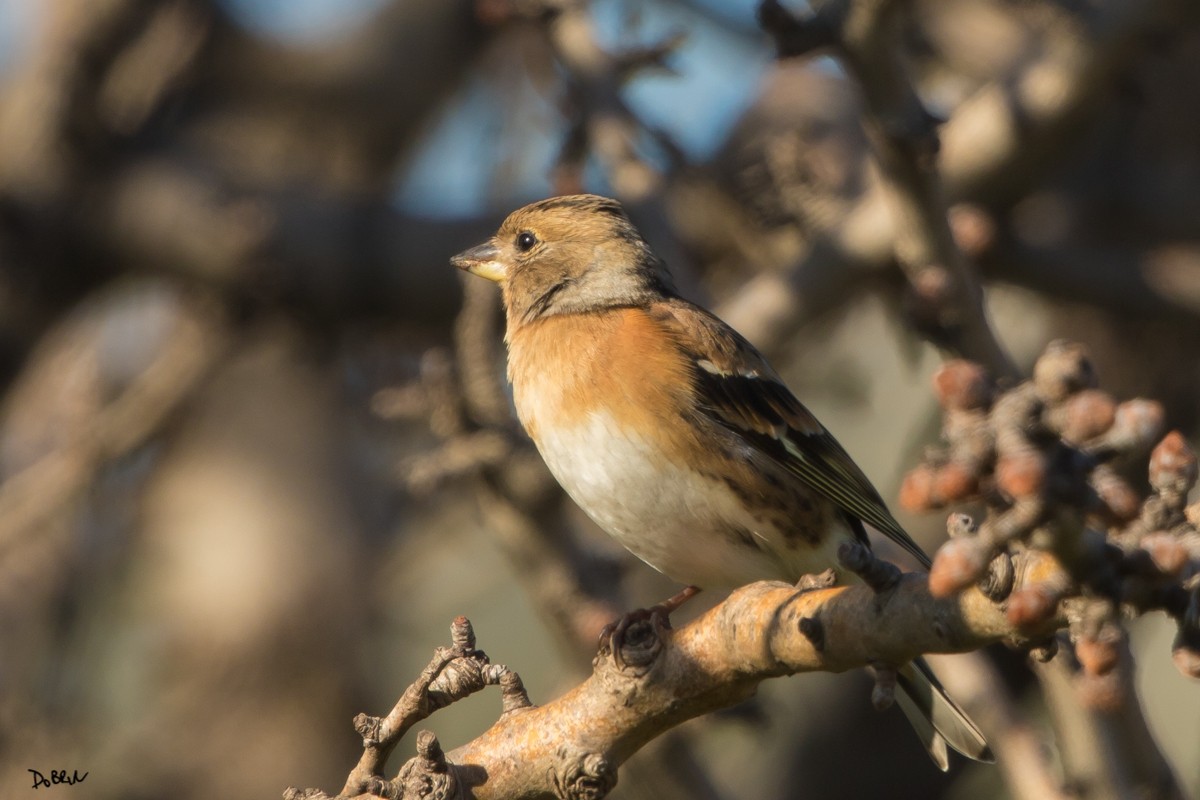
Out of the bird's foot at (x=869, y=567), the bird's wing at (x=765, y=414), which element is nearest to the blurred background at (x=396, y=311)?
the bird's wing at (x=765, y=414)

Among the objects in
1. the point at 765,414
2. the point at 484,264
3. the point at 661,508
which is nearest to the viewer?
the point at 661,508

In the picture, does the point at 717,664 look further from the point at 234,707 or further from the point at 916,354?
the point at 234,707

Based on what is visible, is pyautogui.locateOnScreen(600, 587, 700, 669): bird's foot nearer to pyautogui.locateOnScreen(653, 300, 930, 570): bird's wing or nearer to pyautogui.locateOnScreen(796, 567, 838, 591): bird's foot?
pyautogui.locateOnScreen(796, 567, 838, 591): bird's foot

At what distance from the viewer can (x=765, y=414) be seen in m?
3.98

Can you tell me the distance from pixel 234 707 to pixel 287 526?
935 millimetres

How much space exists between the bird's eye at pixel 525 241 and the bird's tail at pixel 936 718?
6.11 feet

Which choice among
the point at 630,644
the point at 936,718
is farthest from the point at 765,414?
the point at 630,644

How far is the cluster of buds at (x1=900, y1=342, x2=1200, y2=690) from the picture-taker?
1.39 meters

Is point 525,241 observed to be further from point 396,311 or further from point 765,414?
point 396,311

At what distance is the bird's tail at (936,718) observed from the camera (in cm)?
334

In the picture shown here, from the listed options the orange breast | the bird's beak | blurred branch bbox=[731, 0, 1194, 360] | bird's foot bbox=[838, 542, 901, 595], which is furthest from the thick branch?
blurred branch bbox=[731, 0, 1194, 360]
